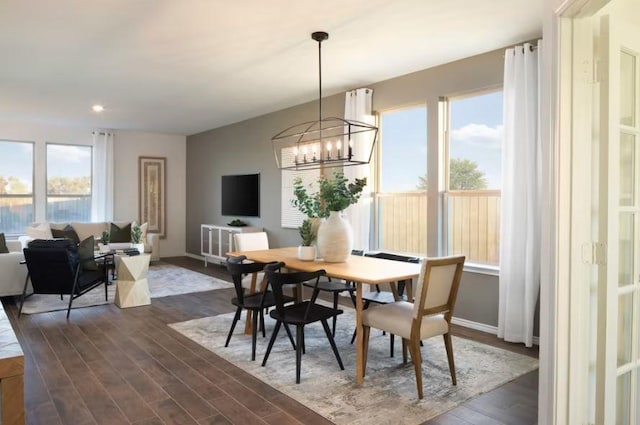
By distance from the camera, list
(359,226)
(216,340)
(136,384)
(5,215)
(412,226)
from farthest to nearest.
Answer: (5,215)
(359,226)
(412,226)
(216,340)
(136,384)

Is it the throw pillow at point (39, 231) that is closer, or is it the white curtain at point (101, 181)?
the throw pillow at point (39, 231)

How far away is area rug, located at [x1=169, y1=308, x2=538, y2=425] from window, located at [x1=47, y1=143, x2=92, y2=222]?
5.61 m

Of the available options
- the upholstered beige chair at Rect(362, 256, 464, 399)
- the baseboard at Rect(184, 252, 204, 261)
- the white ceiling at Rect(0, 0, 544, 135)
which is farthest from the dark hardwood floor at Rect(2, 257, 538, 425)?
the baseboard at Rect(184, 252, 204, 261)

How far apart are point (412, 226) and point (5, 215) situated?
24.3 feet

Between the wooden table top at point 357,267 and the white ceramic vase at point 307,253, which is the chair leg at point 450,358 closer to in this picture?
the wooden table top at point 357,267

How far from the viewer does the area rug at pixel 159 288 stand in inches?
210

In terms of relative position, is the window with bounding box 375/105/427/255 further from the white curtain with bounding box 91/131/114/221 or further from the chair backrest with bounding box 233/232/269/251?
the white curtain with bounding box 91/131/114/221

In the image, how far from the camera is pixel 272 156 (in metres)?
7.20

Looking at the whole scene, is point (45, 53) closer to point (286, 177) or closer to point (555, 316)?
point (286, 177)

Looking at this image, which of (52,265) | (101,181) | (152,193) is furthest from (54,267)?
(152,193)

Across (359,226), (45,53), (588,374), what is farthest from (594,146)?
(45,53)

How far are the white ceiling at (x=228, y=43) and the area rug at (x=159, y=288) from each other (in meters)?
2.73

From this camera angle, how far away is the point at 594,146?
1927 millimetres

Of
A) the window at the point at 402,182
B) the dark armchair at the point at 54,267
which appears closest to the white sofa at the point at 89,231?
the dark armchair at the point at 54,267
